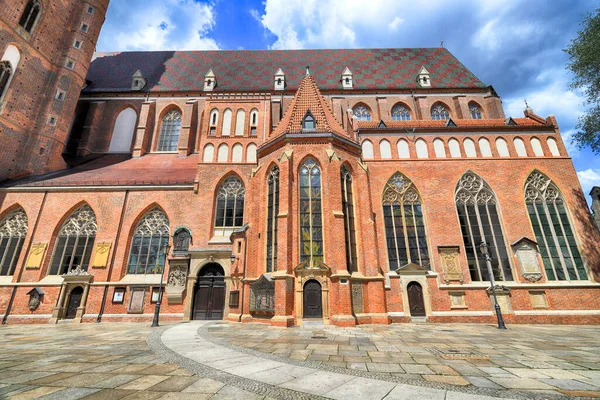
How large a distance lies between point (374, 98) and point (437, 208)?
13.3m

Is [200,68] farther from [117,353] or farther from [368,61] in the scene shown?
[117,353]

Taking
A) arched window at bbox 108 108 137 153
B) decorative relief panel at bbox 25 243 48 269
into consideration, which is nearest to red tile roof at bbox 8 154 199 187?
arched window at bbox 108 108 137 153

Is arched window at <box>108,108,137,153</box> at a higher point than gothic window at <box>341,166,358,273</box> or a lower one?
higher

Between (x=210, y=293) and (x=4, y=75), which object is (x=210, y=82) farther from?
(x=210, y=293)

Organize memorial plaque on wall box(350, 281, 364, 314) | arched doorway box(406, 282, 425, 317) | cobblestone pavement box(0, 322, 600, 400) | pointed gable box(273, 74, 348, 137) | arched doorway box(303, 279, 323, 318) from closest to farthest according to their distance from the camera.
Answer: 1. cobblestone pavement box(0, 322, 600, 400)
2. arched doorway box(303, 279, 323, 318)
3. memorial plaque on wall box(350, 281, 364, 314)
4. arched doorway box(406, 282, 425, 317)
5. pointed gable box(273, 74, 348, 137)

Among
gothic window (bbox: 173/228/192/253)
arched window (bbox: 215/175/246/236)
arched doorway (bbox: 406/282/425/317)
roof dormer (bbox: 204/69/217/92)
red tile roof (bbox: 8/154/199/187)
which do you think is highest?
roof dormer (bbox: 204/69/217/92)

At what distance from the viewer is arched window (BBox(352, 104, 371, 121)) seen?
80.4 ft

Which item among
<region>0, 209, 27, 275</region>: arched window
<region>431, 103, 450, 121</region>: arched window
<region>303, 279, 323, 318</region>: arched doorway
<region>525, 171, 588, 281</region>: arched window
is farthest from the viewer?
<region>431, 103, 450, 121</region>: arched window

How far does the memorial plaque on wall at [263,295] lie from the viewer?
494 inches

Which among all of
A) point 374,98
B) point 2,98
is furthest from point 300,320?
point 2,98

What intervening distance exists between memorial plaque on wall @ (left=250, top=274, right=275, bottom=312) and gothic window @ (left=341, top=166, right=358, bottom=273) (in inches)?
151

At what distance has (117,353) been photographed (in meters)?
6.40

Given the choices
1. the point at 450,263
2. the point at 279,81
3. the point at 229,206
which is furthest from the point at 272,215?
the point at 279,81

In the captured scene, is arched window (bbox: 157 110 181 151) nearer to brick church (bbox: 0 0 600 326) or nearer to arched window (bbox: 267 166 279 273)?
brick church (bbox: 0 0 600 326)
